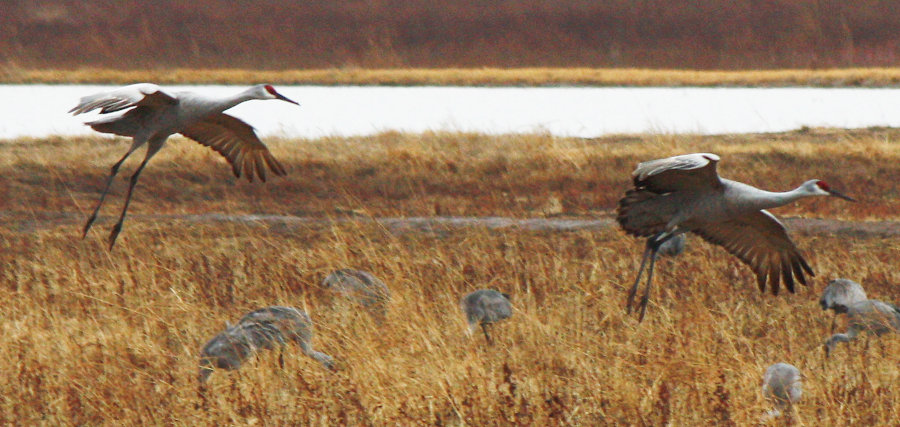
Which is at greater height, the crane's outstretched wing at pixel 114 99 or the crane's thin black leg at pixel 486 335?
the crane's outstretched wing at pixel 114 99

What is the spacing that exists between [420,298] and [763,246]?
2.08m

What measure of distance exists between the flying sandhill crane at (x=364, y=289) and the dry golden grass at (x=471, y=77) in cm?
1891

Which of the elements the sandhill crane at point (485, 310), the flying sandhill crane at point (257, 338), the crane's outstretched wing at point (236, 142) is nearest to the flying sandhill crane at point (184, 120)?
the crane's outstretched wing at point (236, 142)

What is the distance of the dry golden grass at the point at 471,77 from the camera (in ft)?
82.5

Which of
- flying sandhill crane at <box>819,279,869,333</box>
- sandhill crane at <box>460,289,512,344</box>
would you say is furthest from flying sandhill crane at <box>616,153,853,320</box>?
sandhill crane at <box>460,289,512,344</box>

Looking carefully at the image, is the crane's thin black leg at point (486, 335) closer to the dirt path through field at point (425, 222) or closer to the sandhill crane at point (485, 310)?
the sandhill crane at point (485, 310)

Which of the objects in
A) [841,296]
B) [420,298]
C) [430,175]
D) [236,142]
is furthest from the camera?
[430,175]

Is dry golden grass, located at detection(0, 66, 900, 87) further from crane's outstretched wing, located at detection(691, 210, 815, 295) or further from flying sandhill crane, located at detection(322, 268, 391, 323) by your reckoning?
flying sandhill crane, located at detection(322, 268, 391, 323)

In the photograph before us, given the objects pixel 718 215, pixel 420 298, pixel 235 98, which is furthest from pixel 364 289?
pixel 718 215

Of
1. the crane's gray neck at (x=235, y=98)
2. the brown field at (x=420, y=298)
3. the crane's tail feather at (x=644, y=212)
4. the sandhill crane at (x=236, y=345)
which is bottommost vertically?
A: the brown field at (x=420, y=298)

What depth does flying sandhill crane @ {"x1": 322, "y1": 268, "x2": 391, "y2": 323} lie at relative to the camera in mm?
6949

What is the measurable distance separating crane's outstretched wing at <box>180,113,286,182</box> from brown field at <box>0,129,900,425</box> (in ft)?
2.43

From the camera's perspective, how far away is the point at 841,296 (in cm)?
666

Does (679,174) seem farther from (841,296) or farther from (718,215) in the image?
(841,296)
